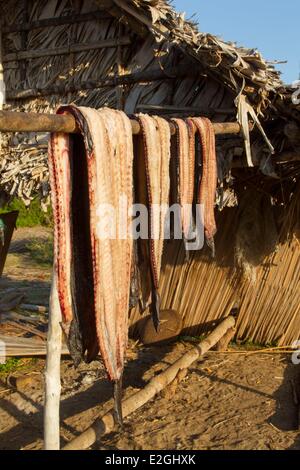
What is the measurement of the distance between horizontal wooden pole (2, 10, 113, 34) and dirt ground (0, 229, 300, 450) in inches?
138

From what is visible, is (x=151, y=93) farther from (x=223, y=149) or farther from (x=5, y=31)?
(x=5, y=31)

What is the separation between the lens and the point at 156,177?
112 inches

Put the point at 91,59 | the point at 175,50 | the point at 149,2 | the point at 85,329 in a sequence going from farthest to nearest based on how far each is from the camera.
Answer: the point at 91,59
the point at 175,50
the point at 149,2
the point at 85,329

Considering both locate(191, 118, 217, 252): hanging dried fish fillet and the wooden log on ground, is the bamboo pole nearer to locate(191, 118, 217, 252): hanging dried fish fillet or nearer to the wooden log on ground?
the wooden log on ground

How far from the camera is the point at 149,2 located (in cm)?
464

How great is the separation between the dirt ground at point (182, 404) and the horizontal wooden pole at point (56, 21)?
3511mm

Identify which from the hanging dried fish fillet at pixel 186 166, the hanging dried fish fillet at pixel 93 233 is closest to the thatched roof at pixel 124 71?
the hanging dried fish fillet at pixel 186 166

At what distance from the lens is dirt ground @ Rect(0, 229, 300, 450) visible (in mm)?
4633

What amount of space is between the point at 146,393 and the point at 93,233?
2757 mm

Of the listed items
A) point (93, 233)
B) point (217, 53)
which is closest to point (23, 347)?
point (217, 53)

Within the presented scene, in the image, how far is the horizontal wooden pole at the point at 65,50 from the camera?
18.2 feet

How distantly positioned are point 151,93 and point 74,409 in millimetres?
2933

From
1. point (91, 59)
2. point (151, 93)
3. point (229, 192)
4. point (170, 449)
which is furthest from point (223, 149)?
point (170, 449)

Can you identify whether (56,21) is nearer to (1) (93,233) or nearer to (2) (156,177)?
(2) (156,177)
